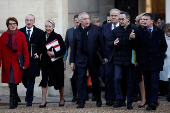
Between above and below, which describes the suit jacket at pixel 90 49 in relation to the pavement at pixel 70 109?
above

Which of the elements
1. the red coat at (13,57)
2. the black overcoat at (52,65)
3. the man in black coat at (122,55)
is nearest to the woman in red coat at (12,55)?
the red coat at (13,57)

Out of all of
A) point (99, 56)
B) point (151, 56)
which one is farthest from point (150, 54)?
point (99, 56)

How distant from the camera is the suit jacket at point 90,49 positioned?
1056 cm

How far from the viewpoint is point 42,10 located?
539 inches

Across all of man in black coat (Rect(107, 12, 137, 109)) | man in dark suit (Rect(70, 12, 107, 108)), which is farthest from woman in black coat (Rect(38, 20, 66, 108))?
man in black coat (Rect(107, 12, 137, 109))

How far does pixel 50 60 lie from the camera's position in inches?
425

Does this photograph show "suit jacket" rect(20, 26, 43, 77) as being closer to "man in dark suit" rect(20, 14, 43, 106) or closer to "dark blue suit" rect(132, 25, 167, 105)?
"man in dark suit" rect(20, 14, 43, 106)

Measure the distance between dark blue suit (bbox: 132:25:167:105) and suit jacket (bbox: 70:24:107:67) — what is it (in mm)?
854

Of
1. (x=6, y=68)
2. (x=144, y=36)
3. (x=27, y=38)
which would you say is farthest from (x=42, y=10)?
(x=144, y=36)

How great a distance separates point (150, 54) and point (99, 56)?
1101 millimetres

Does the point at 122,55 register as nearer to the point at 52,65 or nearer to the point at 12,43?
the point at 52,65

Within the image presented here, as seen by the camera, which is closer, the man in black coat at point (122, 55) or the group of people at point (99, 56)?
the group of people at point (99, 56)

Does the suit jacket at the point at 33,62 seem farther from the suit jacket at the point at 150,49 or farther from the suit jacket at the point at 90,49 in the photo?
the suit jacket at the point at 150,49

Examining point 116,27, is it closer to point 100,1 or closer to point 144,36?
point 144,36
